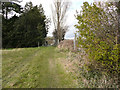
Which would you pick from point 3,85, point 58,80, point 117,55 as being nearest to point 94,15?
point 117,55

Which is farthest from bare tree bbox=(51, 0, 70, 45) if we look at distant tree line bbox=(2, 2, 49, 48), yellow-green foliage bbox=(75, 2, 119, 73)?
yellow-green foliage bbox=(75, 2, 119, 73)

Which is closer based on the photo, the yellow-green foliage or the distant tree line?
the yellow-green foliage

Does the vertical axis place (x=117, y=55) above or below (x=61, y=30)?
below

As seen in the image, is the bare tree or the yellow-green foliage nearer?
the yellow-green foliage

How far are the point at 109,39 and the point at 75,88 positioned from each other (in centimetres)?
158

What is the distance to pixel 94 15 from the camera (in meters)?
2.97

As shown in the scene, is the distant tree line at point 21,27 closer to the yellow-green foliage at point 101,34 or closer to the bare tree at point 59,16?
the bare tree at point 59,16

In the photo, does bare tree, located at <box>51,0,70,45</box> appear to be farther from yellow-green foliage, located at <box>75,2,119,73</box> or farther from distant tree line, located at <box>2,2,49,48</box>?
yellow-green foliage, located at <box>75,2,119,73</box>

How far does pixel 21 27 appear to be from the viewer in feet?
69.2

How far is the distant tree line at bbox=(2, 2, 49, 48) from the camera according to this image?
2002 centimetres

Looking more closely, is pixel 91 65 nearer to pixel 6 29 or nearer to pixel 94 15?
pixel 94 15

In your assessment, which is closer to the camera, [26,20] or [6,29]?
[6,29]

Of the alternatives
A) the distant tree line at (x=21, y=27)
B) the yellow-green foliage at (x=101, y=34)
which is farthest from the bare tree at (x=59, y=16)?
the yellow-green foliage at (x=101, y=34)

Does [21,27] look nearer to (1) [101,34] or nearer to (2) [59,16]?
(2) [59,16]
